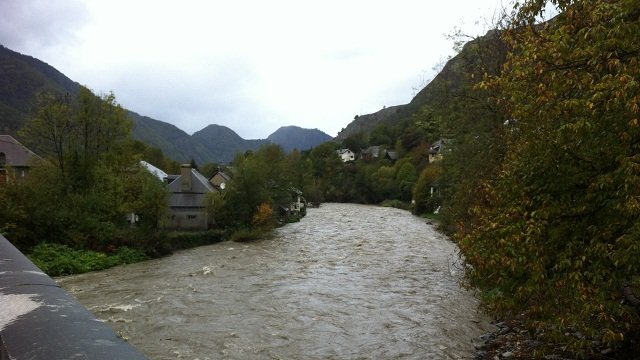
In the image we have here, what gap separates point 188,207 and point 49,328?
42.4 meters

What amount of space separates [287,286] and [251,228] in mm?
21497

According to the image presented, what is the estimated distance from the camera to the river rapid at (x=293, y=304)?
42.8ft

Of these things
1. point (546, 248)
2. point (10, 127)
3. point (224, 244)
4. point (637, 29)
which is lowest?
point (224, 244)

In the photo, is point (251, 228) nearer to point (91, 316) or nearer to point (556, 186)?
point (556, 186)

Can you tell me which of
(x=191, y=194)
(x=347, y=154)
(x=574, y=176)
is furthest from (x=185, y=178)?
(x=347, y=154)

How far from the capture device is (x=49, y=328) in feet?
5.64

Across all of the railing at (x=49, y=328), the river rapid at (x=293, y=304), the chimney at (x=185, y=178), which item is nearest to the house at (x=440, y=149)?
the river rapid at (x=293, y=304)

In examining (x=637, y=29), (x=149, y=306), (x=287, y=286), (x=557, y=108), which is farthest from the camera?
(x=287, y=286)

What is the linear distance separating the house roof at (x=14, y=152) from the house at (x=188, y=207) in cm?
1699

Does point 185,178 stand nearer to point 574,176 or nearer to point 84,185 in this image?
point 84,185

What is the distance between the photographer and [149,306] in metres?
17.7

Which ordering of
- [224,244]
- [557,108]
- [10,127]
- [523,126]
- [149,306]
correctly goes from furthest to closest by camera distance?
[10,127], [224,244], [149,306], [523,126], [557,108]

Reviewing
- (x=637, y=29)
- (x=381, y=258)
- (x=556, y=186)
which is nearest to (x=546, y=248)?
(x=556, y=186)

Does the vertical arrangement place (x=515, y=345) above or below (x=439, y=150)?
below
